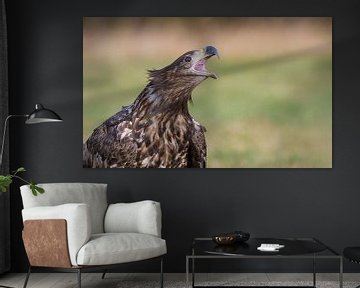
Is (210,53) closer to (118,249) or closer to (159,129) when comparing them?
(159,129)

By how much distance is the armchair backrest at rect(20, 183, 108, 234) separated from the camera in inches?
183

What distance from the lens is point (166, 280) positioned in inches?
201

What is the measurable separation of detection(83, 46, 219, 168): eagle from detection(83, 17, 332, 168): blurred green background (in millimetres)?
66

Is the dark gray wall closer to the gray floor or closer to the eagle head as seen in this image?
the gray floor

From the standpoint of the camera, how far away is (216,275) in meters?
5.29

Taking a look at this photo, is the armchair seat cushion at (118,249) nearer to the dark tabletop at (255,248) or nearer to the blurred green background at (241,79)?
the dark tabletop at (255,248)

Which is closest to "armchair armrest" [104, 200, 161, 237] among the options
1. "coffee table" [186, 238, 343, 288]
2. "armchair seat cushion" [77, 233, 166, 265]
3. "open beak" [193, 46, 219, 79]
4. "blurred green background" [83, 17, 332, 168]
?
"armchair seat cushion" [77, 233, 166, 265]

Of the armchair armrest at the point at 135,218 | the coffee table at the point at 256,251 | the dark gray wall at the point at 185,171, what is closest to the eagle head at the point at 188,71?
the dark gray wall at the point at 185,171

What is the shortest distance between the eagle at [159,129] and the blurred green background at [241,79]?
66 mm

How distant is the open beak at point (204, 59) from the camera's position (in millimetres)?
5465

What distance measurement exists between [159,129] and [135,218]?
3.28ft

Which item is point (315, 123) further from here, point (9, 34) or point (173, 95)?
point (9, 34)

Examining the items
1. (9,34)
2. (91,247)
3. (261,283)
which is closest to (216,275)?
(261,283)

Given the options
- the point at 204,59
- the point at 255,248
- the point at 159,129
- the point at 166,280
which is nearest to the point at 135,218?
the point at 166,280
